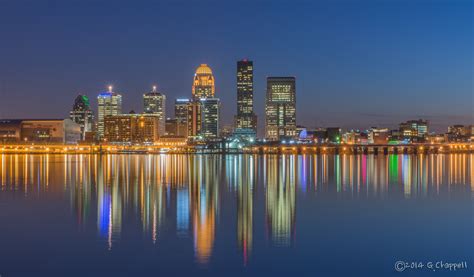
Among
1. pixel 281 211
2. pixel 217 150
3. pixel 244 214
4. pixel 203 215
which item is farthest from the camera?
pixel 217 150

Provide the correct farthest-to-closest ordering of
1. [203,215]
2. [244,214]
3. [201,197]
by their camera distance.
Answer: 1. [201,197]
2. [244,214]
3. [203,215]

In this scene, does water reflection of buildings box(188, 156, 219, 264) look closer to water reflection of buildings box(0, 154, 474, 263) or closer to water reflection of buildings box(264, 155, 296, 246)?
water reflection of buildings box(0, 154, 474, 263)

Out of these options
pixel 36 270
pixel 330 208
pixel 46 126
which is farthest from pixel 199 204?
pixel 46 126

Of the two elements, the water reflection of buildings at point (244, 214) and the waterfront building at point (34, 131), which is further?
the waterfront building at point (34, 131)

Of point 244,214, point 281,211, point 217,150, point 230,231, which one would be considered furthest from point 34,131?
point 230,231

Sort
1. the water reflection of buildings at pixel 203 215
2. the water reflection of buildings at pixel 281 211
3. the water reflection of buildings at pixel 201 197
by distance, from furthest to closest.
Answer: the water reflection of buildings at pixel 201 197 → the water reflection of buildings at pixel 281 211 → the water reflection of buildings at pixel 203 215

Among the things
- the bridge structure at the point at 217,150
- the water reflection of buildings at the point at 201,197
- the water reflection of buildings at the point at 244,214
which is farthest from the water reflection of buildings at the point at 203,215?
the bridge structure at the point at 217,150

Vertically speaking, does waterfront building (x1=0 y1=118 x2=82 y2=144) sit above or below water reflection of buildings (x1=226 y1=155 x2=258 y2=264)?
above

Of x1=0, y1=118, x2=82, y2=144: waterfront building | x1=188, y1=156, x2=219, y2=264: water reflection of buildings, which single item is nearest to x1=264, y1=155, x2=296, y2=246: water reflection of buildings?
x1=188, y1=156, x2=219, y2=264: water reflection of buildings

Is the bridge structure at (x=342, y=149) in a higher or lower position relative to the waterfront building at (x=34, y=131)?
lower

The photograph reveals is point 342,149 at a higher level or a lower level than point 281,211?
lower

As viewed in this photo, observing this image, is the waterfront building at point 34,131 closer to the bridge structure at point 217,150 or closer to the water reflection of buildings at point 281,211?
the bridge structure at point 217,150

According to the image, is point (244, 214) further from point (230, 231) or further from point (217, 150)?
point (217, 150)

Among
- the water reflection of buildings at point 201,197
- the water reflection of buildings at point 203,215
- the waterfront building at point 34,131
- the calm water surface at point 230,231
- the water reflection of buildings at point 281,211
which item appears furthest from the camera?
the waterfront building at point 34,131
